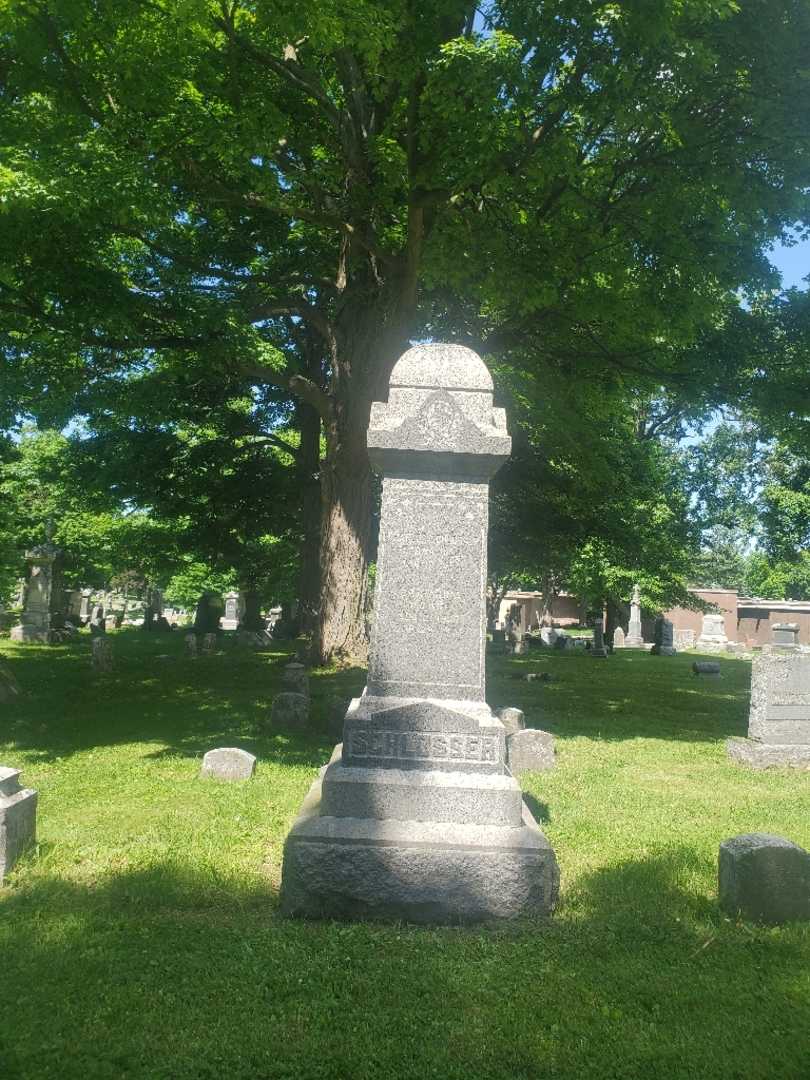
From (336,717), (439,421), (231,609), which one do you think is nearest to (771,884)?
(439,421)

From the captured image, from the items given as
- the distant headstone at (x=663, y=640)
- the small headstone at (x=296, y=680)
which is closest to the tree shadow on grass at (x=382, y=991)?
the small headstone at (x=296, y=680)

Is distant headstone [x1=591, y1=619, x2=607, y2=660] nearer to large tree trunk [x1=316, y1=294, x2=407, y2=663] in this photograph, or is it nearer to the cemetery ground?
large tree trunk [x1=316, y1=294, x2=407, y2=663]

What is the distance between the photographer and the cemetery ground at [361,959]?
3336 mm

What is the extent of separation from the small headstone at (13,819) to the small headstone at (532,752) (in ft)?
16.6

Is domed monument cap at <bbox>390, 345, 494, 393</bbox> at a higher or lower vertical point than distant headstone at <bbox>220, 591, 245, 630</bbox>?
higher

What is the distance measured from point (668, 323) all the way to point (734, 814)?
26.7ft

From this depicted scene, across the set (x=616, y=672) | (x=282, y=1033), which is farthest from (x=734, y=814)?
(x=616, y=672)

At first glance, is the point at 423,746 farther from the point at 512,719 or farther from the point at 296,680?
the point at 296,680

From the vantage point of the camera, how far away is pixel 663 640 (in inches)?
1241

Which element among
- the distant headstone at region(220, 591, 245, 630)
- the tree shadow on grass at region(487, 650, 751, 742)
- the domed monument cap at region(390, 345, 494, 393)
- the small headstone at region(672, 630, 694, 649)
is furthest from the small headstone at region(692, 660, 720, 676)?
the distant headstone at region(220, 591, 245, 630)

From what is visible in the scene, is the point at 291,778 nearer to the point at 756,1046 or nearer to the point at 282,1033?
the point at 282,1033

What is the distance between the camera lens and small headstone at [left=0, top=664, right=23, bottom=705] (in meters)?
12.6

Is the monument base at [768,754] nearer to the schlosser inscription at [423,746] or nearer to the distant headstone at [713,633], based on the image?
the schlosser inscription at [423,746]

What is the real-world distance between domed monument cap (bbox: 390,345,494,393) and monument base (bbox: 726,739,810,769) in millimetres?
6788
